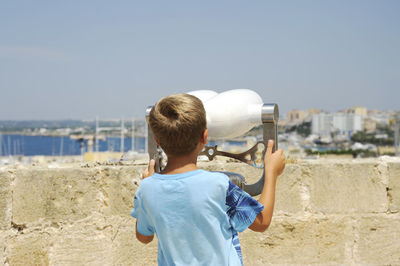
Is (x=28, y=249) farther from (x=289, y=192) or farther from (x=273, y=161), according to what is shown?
(x=273, y=161)

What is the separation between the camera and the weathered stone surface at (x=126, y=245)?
2.54m

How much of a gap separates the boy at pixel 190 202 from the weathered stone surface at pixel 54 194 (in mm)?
1367

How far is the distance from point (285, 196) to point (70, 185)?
1266 millimetres

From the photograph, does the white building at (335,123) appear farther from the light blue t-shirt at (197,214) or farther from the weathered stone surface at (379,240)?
the light blue t-shirt at (197,214)

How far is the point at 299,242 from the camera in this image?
2.58 m

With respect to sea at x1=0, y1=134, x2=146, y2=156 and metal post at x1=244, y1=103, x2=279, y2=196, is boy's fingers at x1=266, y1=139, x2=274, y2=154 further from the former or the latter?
sea at x1=0, y1=134, x2=146, y2=156

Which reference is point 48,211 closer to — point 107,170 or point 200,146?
point 107,170

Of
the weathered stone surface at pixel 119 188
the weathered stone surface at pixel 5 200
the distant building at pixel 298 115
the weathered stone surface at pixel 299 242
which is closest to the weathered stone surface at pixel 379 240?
the weathered stone surface at pixel 299 242

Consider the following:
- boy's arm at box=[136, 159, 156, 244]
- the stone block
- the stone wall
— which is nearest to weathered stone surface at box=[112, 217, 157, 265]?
the stone wall

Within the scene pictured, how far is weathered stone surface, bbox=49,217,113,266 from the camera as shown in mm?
2500

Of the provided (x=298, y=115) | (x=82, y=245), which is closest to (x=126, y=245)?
(x=82, y=245)

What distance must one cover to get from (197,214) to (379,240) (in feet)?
6.07

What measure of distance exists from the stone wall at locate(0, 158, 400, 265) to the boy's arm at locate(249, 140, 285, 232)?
1.21 m

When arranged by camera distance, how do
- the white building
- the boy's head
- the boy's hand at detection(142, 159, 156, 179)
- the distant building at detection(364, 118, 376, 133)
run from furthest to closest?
1. the distant building at detection(364, 118, 376, 133)
2. the white building
3. the boy's hand at detection(142, 159, 156, 179)
4. the boy's head
